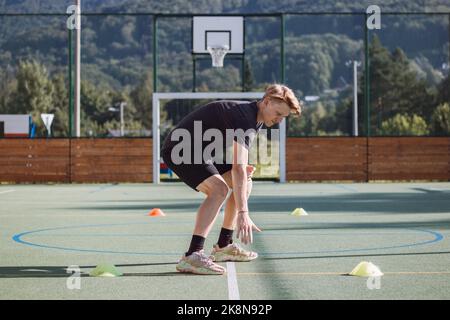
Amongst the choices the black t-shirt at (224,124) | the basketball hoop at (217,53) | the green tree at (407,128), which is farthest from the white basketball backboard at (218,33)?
the green tree at (407,128)

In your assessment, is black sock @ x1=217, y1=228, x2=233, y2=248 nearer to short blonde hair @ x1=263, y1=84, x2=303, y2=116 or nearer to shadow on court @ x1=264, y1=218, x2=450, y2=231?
short blonde hair @ x1=263, y1=84, x2=303, y2=116

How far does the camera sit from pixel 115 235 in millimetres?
12703

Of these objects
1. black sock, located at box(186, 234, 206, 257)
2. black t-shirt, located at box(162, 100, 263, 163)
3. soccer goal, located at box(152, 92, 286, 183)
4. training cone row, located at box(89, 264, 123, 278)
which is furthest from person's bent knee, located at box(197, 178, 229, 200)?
soccer goal, located at box(152, 92, 286, 183)

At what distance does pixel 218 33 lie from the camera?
32.9 metres

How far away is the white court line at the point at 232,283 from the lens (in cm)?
738

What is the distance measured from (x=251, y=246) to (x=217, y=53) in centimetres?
2218

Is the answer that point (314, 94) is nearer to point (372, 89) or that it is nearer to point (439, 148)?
point (372, 89)

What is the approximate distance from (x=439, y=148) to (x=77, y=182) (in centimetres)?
1158

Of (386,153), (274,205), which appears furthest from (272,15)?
(274,205)

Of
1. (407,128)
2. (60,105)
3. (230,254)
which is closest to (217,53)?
(230,254)

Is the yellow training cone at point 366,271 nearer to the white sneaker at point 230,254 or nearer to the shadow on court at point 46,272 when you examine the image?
the white sneaker at point 230,254

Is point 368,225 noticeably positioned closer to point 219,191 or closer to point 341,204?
point 341,204

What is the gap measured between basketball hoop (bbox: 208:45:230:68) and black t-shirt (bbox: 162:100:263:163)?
24.0 meters
